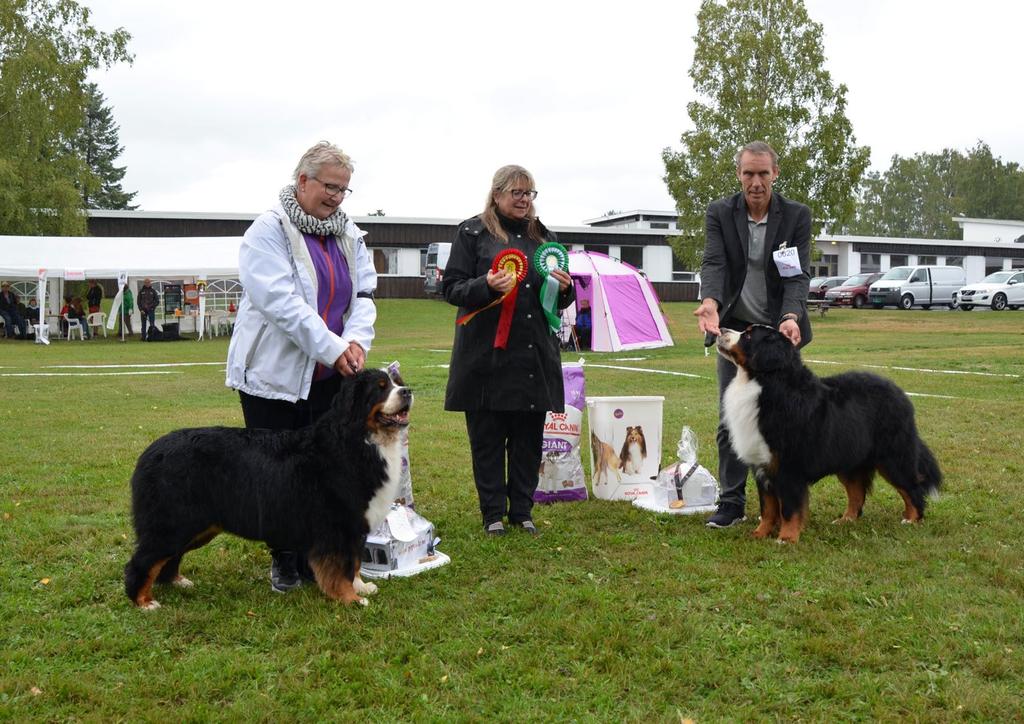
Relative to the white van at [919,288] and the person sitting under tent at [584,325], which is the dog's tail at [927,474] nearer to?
the person sitting under tent at [584,325]

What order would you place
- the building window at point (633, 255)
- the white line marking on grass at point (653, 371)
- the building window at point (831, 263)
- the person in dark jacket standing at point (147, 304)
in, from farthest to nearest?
the building window at point (831, 263), the building window at point (633, 255), the person in dark jacket standing at point (147, 304), the white line marking on grass at point (653, 371)

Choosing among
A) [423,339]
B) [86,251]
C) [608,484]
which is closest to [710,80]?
[423,339]

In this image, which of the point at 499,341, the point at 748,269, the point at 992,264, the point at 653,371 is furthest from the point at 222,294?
the point at 992,264

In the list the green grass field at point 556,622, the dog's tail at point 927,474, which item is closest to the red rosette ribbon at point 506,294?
the green grass field at point 556,622

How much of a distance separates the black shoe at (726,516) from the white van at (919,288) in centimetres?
3197

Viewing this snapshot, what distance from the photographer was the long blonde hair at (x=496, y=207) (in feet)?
15.2

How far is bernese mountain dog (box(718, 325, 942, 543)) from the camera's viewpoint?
14.9 ft

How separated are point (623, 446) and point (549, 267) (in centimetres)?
162

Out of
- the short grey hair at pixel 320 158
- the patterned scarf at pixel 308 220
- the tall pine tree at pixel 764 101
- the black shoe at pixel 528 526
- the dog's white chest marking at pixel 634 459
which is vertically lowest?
the black shoe at pixel 528 526

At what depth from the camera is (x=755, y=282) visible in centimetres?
506

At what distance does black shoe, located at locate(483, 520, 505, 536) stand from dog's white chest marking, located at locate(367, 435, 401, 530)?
1.16 m

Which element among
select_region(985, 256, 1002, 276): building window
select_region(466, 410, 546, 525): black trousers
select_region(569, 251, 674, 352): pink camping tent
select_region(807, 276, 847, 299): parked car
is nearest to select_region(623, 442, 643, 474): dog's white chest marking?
select_region(466, 410, 546, 525): black trousers

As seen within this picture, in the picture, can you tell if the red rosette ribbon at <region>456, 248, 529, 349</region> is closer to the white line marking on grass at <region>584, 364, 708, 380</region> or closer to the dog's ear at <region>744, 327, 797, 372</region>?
the dog's ear at <region>744, 327, 797, 372</region>

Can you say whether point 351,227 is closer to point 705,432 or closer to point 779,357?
point 779,357
